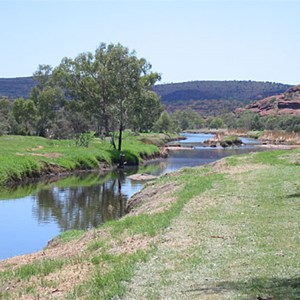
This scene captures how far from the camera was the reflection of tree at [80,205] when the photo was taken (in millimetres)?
24516

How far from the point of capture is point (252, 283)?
905 centimetres

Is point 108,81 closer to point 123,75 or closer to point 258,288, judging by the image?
point 123,75

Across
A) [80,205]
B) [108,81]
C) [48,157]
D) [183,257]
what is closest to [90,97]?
[108,81]

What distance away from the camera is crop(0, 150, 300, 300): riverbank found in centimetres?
922

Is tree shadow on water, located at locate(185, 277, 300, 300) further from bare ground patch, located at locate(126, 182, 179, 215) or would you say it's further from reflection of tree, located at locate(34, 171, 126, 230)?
reflection of tree, located at locate(34, 171, 126, 230)

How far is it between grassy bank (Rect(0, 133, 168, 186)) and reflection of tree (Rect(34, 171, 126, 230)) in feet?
16.4

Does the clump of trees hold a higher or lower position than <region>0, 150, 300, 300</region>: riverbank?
higher

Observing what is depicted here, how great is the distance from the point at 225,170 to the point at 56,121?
2651 inches

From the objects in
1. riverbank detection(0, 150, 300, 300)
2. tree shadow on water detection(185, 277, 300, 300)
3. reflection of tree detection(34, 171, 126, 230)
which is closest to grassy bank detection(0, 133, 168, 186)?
reflection of tree detection(34, 171, 126, 230)

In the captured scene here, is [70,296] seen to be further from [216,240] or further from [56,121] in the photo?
[56,121]

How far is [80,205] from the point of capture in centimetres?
2872

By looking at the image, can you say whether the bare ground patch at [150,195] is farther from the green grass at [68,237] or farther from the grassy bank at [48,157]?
the grassy bank at [48,157]

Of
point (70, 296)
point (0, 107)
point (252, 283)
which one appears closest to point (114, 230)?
point (70, 296)

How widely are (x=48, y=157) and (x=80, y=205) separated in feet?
59.3
